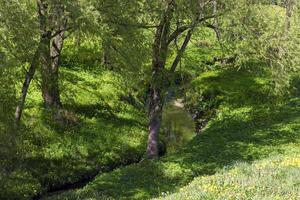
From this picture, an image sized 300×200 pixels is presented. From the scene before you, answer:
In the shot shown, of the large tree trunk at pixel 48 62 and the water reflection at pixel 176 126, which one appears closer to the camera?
the large tree trunk at pixel 48 62

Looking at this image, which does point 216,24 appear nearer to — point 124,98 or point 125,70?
point 125,70

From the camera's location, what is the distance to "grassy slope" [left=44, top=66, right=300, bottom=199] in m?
14.3

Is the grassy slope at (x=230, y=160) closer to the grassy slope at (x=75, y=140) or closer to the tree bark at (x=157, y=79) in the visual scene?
the tree bark at (x=157, y=79)

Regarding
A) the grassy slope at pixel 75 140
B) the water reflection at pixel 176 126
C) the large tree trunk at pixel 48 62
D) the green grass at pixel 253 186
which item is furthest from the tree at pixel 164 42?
the green grass at pixel 253 186

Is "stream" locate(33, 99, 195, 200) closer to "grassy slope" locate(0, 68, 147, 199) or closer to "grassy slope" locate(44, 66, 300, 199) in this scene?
"grassy slope" locate(0, 68, 147, 199)

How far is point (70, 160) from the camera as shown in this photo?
28.1 metres

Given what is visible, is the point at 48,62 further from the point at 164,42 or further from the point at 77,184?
the point at 77,184

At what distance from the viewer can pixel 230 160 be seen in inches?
1062

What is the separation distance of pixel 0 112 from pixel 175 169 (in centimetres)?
1010

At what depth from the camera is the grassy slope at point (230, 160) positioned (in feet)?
46.9

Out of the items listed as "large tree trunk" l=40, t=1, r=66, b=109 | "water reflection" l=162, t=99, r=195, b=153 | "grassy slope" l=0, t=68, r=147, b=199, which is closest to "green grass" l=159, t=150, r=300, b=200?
"large tree trunk" l=40, t=1, r=66, b=109

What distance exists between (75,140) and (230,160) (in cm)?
946

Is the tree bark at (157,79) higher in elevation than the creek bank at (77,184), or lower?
higher

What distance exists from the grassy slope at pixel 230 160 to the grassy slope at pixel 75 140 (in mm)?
2474
